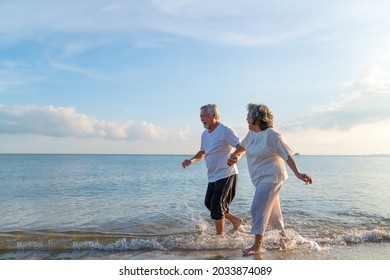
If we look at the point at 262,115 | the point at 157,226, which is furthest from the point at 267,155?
the point at 157,226

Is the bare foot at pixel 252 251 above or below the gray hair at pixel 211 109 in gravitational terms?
below

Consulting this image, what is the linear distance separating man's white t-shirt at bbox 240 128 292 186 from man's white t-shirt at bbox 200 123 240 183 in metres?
0.80

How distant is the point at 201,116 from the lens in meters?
6.82

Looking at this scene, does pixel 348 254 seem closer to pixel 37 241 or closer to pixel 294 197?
pixel 37 241

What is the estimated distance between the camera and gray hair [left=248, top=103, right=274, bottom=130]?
18.5ft

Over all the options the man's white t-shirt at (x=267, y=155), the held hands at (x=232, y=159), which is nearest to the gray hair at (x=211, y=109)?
the held hands at (x=232, y=159)

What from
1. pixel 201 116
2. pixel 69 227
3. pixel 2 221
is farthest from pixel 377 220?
pixel 2 221

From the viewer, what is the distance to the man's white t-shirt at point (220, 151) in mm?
6605

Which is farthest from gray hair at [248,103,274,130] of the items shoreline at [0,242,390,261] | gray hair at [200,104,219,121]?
shoreline at [0,242,390,261]

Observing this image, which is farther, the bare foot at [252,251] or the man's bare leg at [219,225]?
the man's bare leg at [219,225]

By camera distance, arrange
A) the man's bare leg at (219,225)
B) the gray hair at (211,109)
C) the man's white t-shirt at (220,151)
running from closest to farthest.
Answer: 1. the man's white t-shirt at (220,151)
2. the gray hair at (211,109)
3. the man's bare leg at (219,225)

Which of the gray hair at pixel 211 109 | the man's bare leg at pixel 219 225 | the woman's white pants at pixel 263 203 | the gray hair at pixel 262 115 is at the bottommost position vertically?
the man's bare leg at pixel 219 225

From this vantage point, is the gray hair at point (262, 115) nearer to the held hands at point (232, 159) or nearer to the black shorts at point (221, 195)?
the held hands at point (232, 159)

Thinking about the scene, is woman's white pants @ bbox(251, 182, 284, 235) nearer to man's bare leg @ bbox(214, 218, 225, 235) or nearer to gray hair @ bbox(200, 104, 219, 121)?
man's bare leg @ bbox(214, 218, 225, 235)
